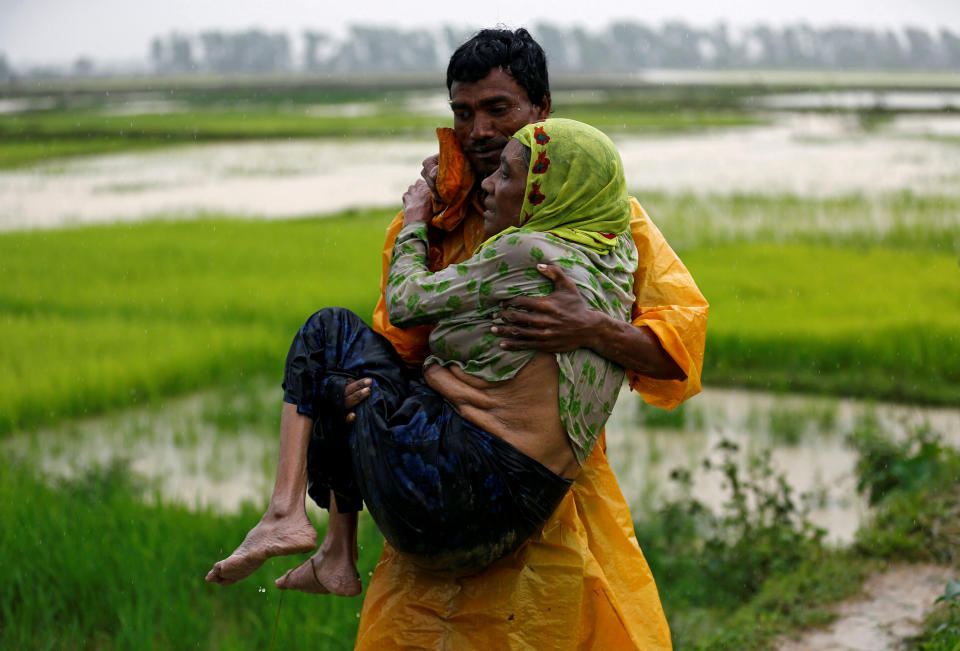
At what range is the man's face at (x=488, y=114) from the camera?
7.18ft

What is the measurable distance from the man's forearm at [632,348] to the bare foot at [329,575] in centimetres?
66

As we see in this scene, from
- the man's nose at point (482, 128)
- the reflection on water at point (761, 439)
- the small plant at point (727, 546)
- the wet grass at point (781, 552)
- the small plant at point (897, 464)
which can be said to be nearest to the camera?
the man's nose at point (482, 128)

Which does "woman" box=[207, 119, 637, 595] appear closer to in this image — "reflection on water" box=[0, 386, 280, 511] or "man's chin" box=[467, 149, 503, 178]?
"man's chin" box=[467, 149, 503, 178]

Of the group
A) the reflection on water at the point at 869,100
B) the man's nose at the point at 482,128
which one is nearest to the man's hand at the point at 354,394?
the man's nose at the point at 482,128

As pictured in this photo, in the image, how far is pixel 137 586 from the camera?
→ 3.46 metres

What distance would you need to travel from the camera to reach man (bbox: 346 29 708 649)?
6.43 feet

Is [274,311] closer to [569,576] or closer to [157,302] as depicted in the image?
[157,302]

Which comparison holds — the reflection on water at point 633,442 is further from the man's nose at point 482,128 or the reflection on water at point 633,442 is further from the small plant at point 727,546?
the man's nose at point 482,128

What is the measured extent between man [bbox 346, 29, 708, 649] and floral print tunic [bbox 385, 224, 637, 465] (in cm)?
3

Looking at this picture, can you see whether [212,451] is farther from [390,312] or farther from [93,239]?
[93,239]

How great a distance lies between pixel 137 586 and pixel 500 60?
223cm

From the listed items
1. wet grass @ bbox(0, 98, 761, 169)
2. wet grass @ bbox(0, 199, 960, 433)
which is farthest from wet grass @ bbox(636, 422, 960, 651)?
wet grass @ bbox(0, 98, 761, 169)

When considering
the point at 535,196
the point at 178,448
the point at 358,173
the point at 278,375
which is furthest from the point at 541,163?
the point at 358,173

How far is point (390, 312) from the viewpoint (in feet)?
6.43
